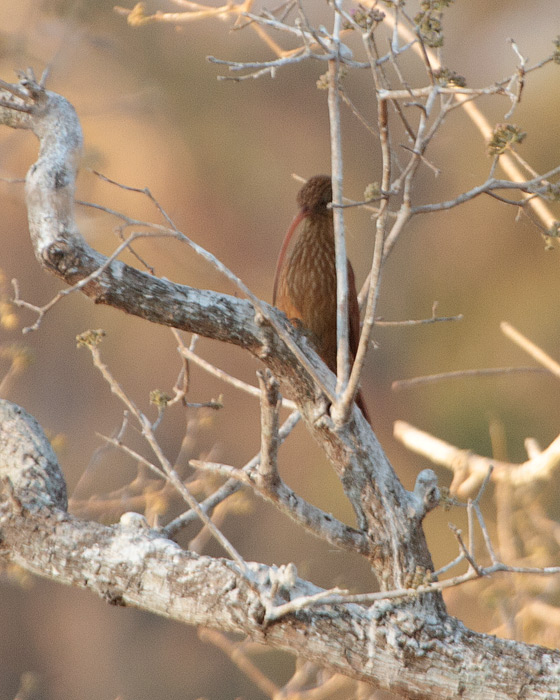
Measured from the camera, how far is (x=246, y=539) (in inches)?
280

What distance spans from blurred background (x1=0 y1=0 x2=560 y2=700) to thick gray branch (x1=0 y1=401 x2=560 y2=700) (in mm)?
4806

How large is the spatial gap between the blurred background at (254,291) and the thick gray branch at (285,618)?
4.81 metres

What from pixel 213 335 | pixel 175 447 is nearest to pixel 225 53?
pixel 175 447

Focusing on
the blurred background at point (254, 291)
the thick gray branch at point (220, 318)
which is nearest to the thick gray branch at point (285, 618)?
the thick gray branch at point (220, 318)

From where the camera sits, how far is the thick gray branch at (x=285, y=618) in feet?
5.01

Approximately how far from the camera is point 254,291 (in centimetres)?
686

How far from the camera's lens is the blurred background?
676 cm

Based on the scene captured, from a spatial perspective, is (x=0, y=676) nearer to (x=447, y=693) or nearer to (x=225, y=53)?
(x=225, y=53)

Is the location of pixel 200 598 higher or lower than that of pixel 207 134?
lower

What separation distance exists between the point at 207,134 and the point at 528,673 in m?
6.30

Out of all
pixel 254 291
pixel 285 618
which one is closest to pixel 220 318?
pixel 285 618

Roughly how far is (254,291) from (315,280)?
186 inches

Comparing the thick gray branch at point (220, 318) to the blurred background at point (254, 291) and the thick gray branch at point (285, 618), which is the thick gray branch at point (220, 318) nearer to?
the thick gray branch at point (285, 618)

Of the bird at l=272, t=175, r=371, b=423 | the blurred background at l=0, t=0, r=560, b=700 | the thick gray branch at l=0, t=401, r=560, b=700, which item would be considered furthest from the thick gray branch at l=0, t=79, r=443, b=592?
the blurred background at l=0, t=0, r=560, b=700
